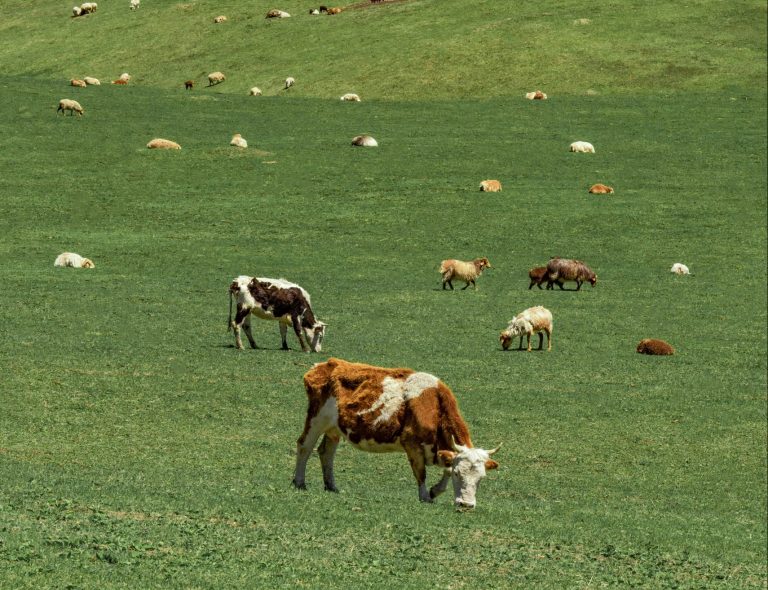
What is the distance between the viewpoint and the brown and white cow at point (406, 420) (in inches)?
749

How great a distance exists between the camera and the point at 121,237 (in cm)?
5569

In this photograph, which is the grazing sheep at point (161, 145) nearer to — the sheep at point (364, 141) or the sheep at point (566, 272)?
the sheep at point (364, 141)

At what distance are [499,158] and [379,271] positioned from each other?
72.9 ft

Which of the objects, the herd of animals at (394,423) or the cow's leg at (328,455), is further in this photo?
the cow's leg at (328,455)

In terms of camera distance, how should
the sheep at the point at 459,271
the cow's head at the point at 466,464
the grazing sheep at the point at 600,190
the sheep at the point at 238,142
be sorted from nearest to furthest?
the cow's head at the point at 466,464
the sheep at the point at 459,271
the grazing sheep at the point at 600,190
the sheep at the point at 238,142

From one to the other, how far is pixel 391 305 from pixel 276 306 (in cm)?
990

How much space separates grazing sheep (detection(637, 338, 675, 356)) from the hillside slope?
5312cm

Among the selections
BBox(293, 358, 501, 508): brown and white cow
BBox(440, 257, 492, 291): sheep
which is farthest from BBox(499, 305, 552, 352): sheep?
BBox(293, 358, 501, 508): brown and white cow

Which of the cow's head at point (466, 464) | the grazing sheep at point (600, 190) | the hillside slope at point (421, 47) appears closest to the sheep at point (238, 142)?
the grazing sheep at point (600, 190)

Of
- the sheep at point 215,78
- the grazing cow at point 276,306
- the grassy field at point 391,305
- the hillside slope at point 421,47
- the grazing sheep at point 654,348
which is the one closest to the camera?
the grassy field at point 391,305

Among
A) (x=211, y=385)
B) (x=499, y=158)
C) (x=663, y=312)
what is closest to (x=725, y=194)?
(x=499, y=158)

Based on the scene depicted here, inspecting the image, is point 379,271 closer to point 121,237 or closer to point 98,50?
point 121,237

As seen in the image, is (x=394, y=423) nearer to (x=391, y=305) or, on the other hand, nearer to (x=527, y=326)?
(x=527, y=326)

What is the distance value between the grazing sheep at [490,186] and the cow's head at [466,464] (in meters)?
47.5
